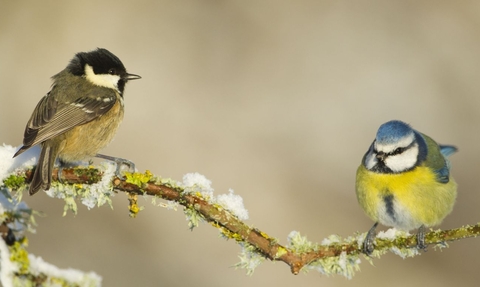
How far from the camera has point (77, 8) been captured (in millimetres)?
8273

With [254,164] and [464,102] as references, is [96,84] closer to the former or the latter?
[254,164]

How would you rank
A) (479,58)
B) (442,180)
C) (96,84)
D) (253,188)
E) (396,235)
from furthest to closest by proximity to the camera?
(479,58), (253,188), (96,84), (442,180), (396,235)

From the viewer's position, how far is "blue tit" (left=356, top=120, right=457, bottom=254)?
3838 mm

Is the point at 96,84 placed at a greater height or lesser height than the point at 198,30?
lesser

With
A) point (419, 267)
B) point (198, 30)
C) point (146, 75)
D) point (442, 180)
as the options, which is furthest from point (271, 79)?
point (442, 180)

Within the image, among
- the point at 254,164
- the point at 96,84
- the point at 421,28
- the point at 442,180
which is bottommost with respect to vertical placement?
the point at 442,180

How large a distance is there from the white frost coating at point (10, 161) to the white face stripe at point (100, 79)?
1.46m

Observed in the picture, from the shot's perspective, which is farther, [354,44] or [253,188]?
[354,44]

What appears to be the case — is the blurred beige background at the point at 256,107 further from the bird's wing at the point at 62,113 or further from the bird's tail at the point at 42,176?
the bird's tail at the point at 42,176

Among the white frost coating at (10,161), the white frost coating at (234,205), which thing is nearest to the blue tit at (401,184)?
the white frost coating at (234,205)

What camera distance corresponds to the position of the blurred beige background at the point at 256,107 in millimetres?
6410

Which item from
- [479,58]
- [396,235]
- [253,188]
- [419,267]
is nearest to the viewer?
[396,235]

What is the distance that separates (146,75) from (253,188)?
246cm

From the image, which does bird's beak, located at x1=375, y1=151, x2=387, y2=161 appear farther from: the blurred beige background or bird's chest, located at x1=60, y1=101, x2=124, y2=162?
the blurred beige background
